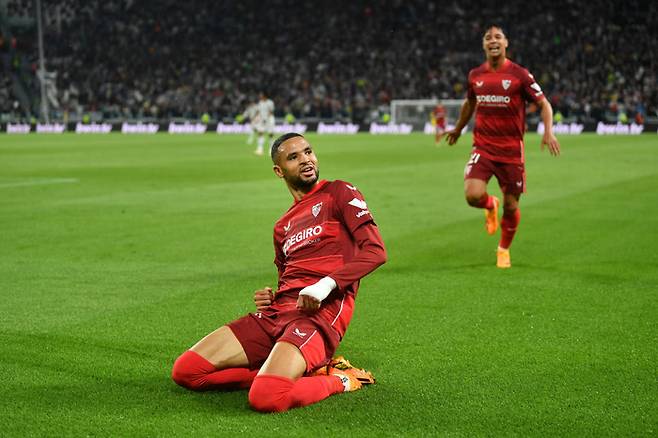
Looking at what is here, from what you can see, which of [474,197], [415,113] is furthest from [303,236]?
[415,113]

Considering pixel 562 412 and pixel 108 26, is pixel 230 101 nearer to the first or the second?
pixel 108 26

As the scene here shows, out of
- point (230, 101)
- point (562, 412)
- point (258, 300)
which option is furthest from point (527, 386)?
point (230, 101)

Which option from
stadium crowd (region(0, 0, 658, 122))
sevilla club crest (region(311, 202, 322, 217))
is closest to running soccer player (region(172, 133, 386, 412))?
sevilla club crest (region(311, 202, 322, 217))

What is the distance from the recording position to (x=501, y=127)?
9539mm

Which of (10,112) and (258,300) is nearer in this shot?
(258,300)

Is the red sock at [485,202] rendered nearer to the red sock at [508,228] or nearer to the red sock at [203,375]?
the red sock at [508,228]

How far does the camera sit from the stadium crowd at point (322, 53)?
49.3 meters

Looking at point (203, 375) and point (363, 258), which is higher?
point (363, 258)

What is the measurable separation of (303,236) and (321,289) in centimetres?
55

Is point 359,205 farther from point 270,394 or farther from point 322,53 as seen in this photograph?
point 322,53

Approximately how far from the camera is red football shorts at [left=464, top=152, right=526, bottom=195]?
946 centimetres

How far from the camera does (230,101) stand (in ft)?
183

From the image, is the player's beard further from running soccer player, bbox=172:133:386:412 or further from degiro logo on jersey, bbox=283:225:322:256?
degiro logo on jersey, bbox=283:225:322:256

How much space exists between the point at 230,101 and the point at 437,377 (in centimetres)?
5144
